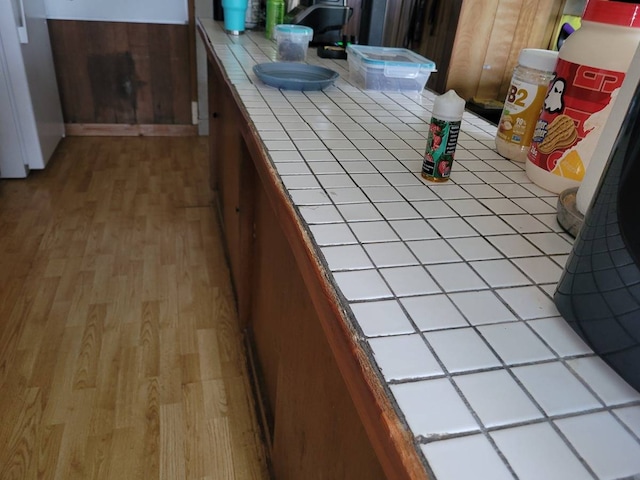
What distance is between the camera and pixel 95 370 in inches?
62.7

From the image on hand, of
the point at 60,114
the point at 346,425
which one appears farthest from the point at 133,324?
the point at 60,114

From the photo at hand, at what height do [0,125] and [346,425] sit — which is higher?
[346,425]

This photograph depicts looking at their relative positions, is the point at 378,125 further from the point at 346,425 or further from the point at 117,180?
the point at 117,180

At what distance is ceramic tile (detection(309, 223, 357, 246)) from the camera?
621mm

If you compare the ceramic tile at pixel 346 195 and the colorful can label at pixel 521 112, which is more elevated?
the colorful can label at pixel 521 112

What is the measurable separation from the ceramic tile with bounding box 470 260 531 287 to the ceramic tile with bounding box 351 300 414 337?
133mm

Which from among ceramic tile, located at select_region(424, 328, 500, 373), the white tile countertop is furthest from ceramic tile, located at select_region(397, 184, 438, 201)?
ceramic tile, located at select_region(424, 328, 500, 373)

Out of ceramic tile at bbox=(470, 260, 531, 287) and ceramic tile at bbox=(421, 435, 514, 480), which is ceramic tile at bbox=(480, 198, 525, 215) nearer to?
ceramic tile at bbox=(470, 260, 531, 287)

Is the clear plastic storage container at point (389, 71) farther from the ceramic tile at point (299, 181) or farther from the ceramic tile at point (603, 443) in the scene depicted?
the ceramic tile at point (603, 443)

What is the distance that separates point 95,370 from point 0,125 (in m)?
1.83

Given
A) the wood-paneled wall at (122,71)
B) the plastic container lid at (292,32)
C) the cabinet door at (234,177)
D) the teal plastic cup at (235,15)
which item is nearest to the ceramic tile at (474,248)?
the cabinet door at (234,177)

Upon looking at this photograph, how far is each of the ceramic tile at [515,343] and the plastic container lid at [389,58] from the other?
1.02 metres

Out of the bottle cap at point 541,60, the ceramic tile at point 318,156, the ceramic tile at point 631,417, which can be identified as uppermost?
the bottle cap at point 541,60

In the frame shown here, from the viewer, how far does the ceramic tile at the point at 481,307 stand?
0.51m
